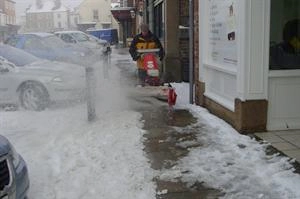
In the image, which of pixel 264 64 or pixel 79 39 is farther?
pixel 79 39

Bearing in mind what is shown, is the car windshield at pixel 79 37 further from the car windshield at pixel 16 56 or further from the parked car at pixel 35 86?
the parked car at pixel 35 86

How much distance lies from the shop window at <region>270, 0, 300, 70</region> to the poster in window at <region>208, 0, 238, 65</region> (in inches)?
25.3

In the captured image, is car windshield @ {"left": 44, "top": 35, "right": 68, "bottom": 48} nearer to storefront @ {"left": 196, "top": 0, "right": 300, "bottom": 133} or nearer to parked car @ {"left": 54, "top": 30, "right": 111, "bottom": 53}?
parked car @ {"left": 54, "top": 30, "right": 111, "bottom": 53}

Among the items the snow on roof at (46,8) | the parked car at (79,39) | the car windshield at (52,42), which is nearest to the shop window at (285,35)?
the car windshield at (52,42)

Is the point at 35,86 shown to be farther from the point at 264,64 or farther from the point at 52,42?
the point at 52,42

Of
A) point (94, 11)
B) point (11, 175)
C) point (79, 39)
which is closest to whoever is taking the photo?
point (11, 175)

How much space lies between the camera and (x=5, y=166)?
13.4ft

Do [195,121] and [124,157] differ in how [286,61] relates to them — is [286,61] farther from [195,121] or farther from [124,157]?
[124,157]

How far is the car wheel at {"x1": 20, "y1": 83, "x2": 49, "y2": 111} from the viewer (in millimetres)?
9789

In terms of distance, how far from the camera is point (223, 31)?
8078 mm

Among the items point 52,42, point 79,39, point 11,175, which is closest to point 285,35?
point 11,175

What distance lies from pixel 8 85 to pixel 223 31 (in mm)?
4780

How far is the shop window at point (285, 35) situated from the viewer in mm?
6914

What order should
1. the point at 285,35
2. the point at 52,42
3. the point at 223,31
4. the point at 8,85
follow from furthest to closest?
the point at 52,42
the point at 8,85
the point at 223,31
the point at 285,35
